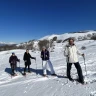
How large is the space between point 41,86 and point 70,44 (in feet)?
8.65

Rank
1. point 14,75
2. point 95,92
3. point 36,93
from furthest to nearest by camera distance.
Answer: point 14,75
point 36,93
point 95,92

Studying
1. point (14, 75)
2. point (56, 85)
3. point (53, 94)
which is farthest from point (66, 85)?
point (14, 75)

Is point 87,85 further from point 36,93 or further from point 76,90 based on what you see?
point 36,93

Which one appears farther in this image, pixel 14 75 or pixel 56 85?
pixel 14 75

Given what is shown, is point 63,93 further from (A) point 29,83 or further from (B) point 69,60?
(A) point 29,83

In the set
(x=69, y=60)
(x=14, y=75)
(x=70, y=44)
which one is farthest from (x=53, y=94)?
(x=14, y=75)

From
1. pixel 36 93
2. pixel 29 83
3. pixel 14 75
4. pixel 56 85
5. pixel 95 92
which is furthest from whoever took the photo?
pixel 14 75

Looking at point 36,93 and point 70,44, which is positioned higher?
point 70,44

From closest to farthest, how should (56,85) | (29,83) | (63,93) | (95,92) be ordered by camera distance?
1. (95,92)
2. (63,93)
3. (56,85)
4. (29,83)

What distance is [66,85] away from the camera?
8344 millimetres

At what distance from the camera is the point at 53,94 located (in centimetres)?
748

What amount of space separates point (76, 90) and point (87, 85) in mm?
704

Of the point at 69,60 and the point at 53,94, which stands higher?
the point at 69,60

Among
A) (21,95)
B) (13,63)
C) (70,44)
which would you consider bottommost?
(21,95)
